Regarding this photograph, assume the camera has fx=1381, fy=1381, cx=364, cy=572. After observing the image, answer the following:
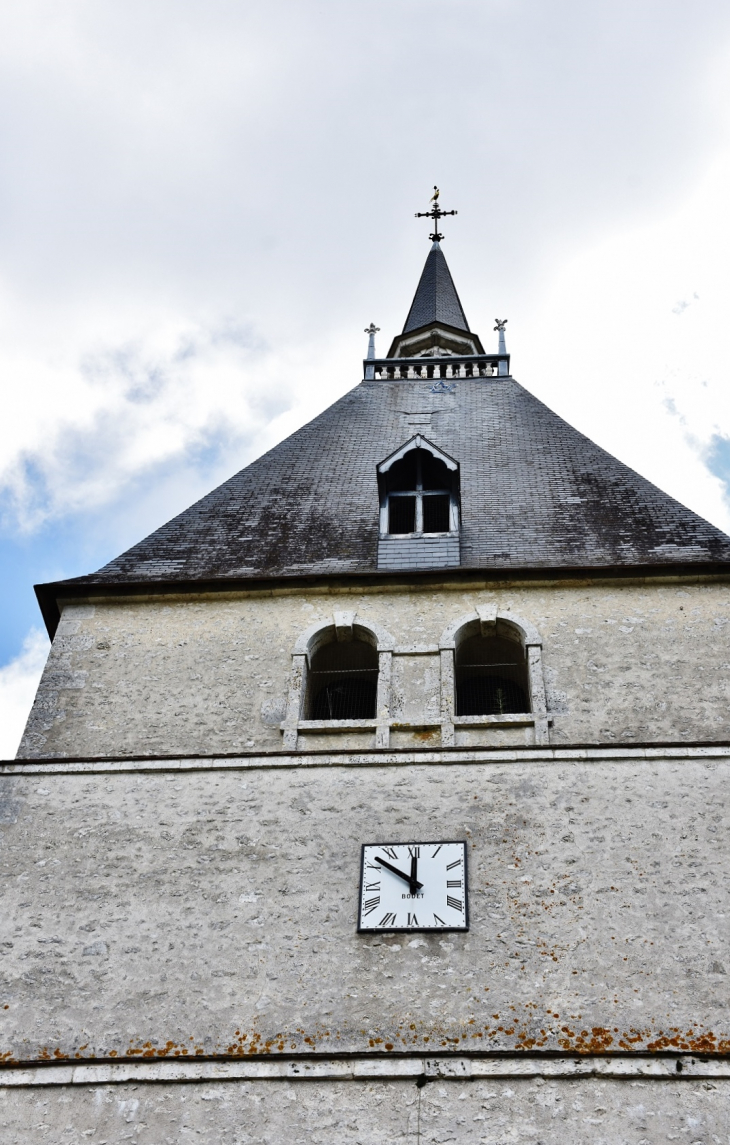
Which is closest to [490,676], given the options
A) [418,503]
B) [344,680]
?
[344,680]

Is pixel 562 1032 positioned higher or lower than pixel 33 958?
lower

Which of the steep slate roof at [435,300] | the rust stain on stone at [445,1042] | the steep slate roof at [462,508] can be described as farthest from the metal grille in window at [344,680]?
the steep slate roof at [435,300]

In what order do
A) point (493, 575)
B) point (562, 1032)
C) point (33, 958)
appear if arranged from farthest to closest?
point (493, 575)
point (33, 958)
point (562, 1032)

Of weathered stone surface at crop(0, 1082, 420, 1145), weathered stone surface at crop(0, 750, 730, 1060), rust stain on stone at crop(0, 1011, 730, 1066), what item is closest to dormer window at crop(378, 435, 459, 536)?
weathered stone surface at crop(0, 750, 730, 1060)

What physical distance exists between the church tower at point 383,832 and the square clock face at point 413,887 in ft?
0.07

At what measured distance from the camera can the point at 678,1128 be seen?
7.71 m

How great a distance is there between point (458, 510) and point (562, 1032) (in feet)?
21.8

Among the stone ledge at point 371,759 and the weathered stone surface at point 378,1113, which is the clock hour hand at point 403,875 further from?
the weathered stone surface at point 378,1113

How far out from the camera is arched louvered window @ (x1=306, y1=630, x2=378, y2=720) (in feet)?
40.0

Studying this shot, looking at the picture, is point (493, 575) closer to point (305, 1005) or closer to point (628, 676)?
point (628, 676)

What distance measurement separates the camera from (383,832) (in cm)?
972

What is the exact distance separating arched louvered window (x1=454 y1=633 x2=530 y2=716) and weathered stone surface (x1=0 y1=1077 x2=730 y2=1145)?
174 inches

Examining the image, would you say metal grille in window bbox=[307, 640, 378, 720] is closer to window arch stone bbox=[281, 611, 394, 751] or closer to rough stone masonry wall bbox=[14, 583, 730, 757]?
window arch stone bbox=[281, 611, 394, 751]

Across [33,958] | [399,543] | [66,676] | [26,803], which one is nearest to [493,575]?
[399,543]
